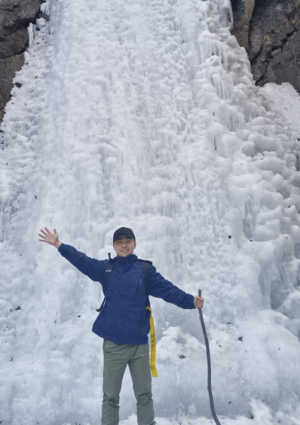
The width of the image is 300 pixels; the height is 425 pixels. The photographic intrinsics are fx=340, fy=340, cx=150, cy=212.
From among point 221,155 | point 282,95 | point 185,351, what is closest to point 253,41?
point 282,95

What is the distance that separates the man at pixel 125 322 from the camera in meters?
2.33

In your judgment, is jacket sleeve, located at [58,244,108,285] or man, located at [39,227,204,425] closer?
man, located at [39,227,204,425]

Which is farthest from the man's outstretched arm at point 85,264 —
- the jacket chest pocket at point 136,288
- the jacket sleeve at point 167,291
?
the jacket sleeve at point 167,291

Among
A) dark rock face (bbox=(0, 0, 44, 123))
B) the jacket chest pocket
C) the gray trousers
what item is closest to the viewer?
the gray trousers

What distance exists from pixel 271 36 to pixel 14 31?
14.5ft

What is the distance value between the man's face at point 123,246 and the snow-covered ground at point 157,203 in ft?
4.19

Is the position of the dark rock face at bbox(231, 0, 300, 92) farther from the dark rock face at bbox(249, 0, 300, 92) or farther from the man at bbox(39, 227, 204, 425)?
the man at bbox(39, 227, 204, 425)

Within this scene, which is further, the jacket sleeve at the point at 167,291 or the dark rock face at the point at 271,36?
the dark rock face at the point at 271,36

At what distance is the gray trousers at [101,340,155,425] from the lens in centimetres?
232

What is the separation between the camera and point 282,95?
18.8ft

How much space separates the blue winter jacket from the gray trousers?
71 millimetres

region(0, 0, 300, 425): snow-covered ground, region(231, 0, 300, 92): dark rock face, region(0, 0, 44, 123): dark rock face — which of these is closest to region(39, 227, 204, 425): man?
region(0, 0, 300, 425): snow-covered ground

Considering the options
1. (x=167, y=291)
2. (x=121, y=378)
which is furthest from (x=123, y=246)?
(x=121, y=378)

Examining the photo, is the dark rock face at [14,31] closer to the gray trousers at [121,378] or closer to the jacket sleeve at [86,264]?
the jacket sleeve at [86,264]
